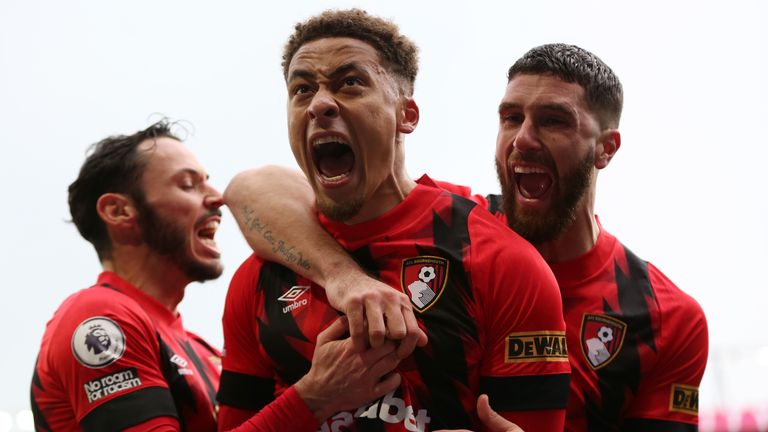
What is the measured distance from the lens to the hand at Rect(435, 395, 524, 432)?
5.54 feet

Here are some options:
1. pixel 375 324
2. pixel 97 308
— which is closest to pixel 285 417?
pixel 375 324

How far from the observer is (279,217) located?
2.07 meters

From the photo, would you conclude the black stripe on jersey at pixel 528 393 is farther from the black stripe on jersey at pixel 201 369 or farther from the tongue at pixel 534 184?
the black stripe on jersey at pixel 201 369

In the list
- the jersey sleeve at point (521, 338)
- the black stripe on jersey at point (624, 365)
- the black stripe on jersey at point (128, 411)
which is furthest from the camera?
the black stripe on jersey at point (128, 411)

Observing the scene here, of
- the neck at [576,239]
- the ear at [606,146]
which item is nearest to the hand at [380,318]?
the neck at [576,239]

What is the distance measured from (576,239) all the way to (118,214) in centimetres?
164

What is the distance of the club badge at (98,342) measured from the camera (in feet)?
8.00

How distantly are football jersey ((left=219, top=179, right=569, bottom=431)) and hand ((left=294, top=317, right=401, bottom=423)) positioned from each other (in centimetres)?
5

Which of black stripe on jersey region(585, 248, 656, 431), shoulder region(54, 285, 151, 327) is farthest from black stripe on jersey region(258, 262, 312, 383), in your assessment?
shoulder region(54, 285, 151, 327)

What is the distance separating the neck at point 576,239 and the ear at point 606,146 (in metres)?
0.09

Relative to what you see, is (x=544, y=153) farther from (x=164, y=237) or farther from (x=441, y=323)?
(x=164, y=237)

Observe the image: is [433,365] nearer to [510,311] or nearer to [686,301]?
[510,311]

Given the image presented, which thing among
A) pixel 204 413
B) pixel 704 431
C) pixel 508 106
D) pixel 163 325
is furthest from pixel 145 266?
pixel 704 431

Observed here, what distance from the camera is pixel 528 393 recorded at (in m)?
1.74
